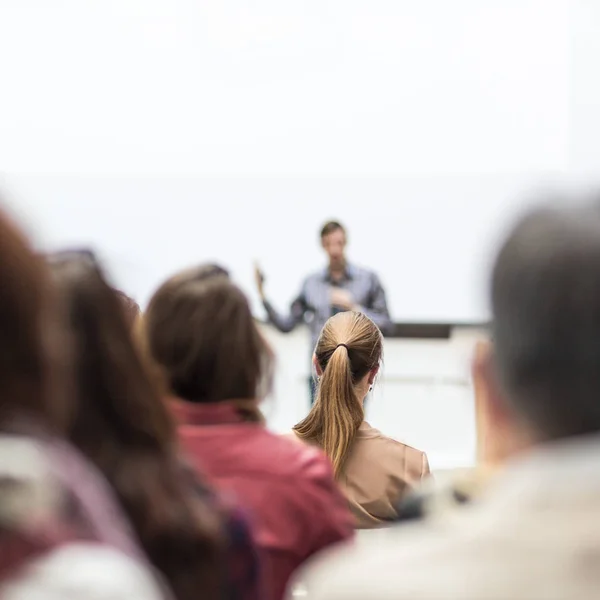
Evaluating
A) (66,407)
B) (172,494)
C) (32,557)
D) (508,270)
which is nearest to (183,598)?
(172,494)

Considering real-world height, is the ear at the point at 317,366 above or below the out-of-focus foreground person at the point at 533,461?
below

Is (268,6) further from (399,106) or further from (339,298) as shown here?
(339,298)

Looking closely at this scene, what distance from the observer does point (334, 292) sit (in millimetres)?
4652

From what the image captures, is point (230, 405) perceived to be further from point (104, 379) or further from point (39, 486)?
point (39, 486)

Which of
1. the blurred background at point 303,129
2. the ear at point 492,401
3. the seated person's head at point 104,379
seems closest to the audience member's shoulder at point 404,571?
the ear at point 492,401

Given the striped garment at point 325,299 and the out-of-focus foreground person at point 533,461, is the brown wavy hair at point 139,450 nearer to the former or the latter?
the out-of-focus foreground person at point 533,461

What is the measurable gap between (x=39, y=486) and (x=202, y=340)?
622 mm

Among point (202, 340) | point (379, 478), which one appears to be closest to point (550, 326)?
point (202, 340)

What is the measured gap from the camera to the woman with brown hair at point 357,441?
2.07 m

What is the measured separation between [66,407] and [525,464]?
441 millimetres

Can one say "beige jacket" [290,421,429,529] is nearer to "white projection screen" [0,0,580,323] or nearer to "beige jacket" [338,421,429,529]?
"beige jacket" [338,421,429,529]

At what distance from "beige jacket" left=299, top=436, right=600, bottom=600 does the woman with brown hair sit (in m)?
1.34

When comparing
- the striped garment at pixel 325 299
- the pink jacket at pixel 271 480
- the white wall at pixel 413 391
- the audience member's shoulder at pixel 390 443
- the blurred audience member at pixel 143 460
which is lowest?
the white wall at pixel 413 391

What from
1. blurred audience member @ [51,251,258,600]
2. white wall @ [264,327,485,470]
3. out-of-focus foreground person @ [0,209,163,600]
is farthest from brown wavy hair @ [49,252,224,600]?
white wall @ [264,327,485,470]
